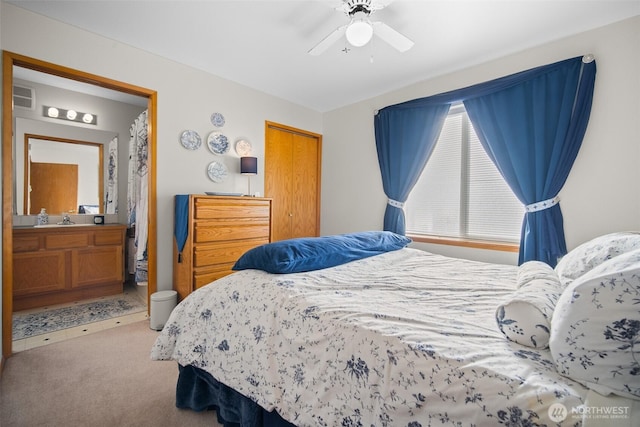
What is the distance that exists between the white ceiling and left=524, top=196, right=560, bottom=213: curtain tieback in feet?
4.52

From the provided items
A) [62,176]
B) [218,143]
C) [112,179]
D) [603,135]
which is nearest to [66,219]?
[62,176]

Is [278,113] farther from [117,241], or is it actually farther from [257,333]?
[257,333]

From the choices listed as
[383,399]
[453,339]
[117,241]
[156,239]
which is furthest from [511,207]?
[117,241]

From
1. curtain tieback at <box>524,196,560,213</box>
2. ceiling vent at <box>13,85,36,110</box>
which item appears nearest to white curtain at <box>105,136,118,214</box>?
ceiling vent at <box>13,85,36,110</box>

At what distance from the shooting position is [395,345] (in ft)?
2.92

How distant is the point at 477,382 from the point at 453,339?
0.57 ft

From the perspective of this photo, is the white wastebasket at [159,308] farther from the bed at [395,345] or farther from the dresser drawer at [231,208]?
the bed at [395,345]

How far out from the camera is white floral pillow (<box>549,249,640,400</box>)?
0.64m

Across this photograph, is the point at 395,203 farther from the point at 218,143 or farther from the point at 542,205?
the point at 218,143

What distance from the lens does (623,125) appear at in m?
2.12

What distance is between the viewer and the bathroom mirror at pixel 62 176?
3408mm

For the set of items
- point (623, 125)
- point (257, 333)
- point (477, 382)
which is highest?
point (623, 125)

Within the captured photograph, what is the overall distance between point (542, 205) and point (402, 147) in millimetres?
1488

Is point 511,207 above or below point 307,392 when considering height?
above
